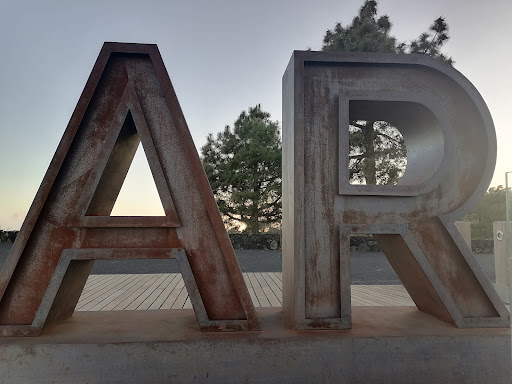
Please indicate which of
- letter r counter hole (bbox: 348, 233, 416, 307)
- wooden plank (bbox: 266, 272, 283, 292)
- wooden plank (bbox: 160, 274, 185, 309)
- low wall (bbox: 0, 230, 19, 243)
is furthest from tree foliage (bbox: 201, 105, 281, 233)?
wooden plank (bbox: 160, 274, 185, 309)

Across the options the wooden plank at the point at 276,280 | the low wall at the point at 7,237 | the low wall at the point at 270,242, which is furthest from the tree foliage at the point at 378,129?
the low wall at the point at 7,237

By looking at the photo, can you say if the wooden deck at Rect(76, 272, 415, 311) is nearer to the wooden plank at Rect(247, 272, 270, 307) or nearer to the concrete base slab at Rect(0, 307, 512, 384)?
the wooden plank at Rect(247, 272, 270, 307)

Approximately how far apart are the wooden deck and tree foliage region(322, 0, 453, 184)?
839 cm

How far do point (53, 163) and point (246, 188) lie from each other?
48.6 ft

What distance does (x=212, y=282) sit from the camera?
8.82 feet

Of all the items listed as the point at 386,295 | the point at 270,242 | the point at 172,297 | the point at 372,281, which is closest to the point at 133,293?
the point at 172,297

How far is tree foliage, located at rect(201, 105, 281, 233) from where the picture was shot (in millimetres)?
17125

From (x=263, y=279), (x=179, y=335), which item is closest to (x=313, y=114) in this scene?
(x=179, y=335)

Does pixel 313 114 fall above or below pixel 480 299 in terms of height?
above

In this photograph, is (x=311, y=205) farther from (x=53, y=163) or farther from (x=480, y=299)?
(x=53, y=163)

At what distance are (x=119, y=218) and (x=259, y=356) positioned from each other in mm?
1227

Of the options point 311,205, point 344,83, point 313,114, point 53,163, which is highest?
point 344,83

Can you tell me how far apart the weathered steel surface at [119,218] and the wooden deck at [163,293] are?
1892 mm

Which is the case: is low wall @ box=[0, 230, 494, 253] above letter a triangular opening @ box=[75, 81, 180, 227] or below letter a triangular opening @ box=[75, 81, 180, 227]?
below
